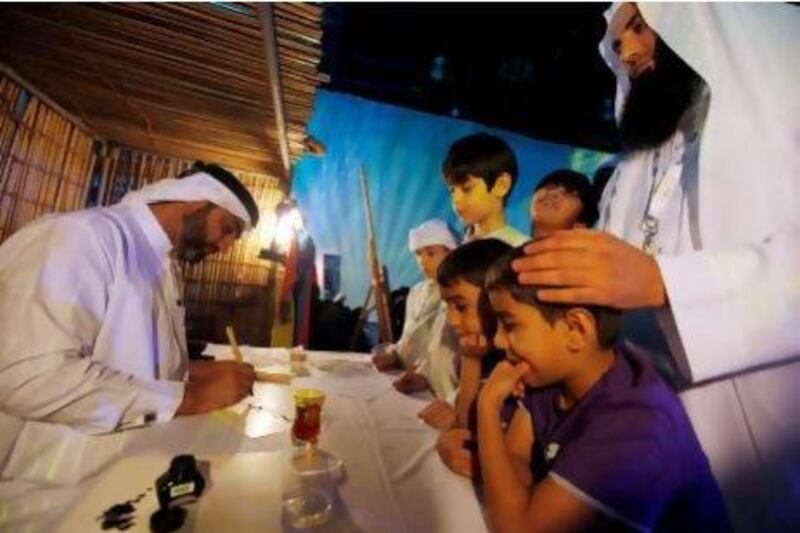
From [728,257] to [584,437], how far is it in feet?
1.94

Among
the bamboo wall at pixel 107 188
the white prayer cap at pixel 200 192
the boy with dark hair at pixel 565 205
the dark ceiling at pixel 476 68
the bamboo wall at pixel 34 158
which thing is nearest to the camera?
the white prayer cap at pixel 200 192

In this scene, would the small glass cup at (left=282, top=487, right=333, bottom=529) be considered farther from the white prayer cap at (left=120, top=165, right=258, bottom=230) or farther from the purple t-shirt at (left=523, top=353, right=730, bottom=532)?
the white prayer cap at (left=120, top=165, right=258, bottom=230)

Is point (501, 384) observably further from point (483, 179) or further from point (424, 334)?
point (424, 334)

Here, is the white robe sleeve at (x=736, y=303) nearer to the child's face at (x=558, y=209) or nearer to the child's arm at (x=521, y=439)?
the child's arm at (x=521, y=439)

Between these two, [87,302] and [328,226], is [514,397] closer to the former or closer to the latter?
[87,302]

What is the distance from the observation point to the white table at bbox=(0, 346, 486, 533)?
1351mm

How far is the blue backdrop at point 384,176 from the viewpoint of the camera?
23.6 ft

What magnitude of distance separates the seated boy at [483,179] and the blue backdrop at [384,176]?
4193mm

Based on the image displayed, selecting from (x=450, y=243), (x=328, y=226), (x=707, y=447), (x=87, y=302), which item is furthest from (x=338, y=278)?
(x=707, y=447)

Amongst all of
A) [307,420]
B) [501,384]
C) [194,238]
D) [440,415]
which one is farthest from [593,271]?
[194,238]

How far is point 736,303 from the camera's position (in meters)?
1.12

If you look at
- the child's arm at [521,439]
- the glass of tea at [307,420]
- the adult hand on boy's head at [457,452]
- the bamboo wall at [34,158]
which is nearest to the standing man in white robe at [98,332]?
the glass of tea at [307,420]

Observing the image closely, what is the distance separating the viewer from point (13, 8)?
7.43ft

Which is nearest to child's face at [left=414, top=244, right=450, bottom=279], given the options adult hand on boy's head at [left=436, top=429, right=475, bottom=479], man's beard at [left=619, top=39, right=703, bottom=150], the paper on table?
adult hand on boy's head at [left=436, top=429, right=475, bottom=479]
